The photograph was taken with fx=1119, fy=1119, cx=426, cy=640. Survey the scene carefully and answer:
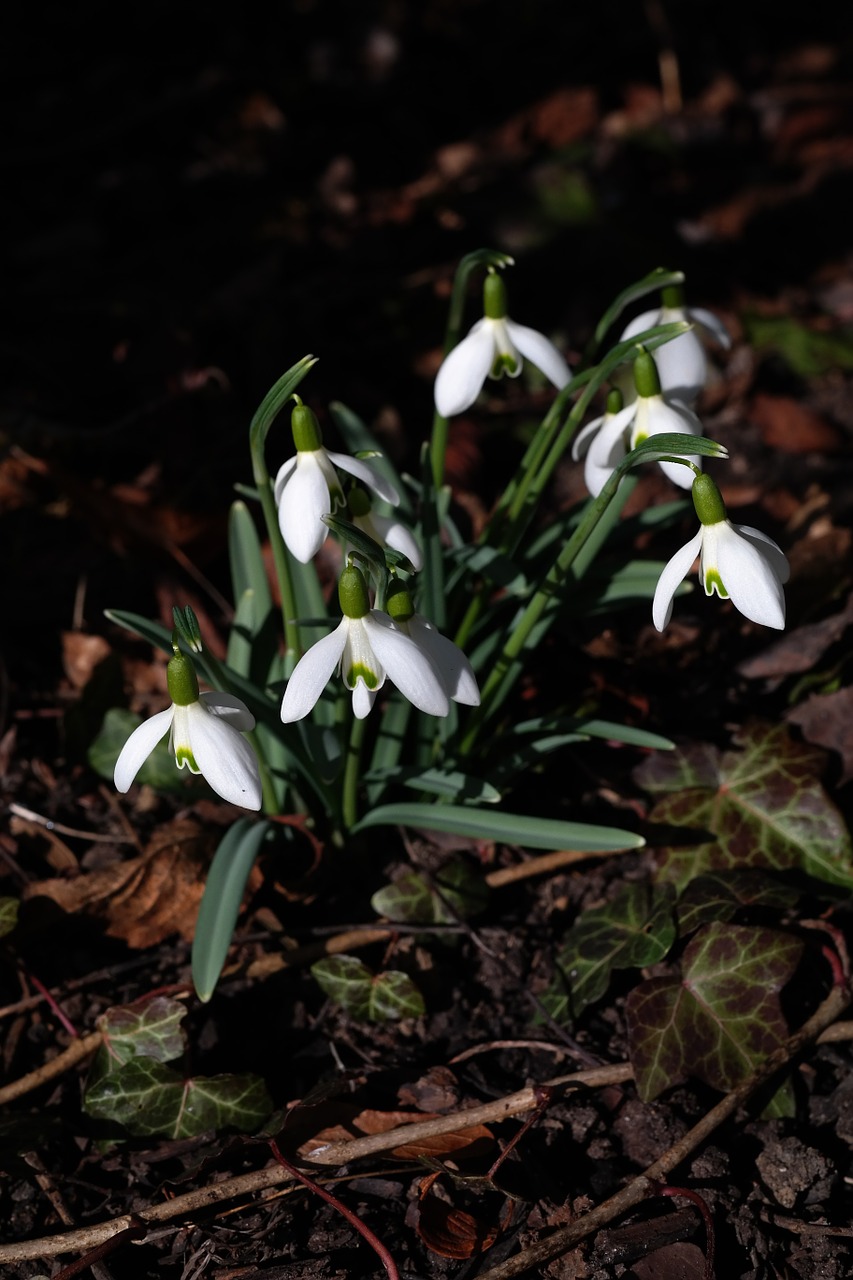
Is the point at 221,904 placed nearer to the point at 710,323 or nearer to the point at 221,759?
the point at 221,759

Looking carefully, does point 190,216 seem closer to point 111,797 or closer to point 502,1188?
point 111,797

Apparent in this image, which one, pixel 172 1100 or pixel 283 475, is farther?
pixel 172 1100

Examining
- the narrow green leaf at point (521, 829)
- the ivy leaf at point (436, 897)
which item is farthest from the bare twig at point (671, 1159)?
the ivy leaf at point (436, 897)

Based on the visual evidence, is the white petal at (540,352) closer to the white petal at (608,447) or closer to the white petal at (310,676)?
the white petal at (608,447)

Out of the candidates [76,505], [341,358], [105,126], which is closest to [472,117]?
[105,126]

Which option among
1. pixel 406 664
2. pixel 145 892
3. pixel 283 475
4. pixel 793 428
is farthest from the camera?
pixel 793 428

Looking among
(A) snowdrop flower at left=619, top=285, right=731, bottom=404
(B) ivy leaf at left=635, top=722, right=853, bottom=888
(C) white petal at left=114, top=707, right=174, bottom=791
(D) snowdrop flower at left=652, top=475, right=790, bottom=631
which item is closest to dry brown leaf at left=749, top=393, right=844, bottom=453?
(B) ivy leaf at left=635, top=722, right=853, bottom=888

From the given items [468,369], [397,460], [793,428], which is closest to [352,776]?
[468,369]

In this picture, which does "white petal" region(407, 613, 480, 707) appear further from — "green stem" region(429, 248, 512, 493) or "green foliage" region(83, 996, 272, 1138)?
"green foliage" region(83, 996, 272, 1138)
